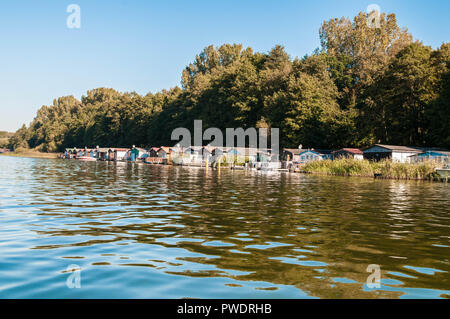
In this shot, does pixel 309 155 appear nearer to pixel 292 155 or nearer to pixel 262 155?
pixel 292 155

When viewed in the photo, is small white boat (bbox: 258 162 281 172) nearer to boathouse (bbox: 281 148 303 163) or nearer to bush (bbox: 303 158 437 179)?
boathouse (bbox: 281 148 303 163)

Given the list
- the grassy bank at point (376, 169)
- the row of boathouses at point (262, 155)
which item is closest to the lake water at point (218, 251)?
the grassy bank at point (376, 169)

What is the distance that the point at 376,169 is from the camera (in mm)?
50344

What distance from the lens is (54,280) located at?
6902mm

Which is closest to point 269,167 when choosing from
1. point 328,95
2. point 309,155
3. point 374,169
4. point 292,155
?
point 292,155

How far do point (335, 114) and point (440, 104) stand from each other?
21001 millimetres

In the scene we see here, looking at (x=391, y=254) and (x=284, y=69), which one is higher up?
(x=284, y=69)

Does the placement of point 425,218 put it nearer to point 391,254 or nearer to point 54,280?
point 391,254

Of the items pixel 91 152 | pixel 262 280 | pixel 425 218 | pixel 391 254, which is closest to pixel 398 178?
pixel 425 218

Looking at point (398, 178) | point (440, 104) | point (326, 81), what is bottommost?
point (398, 178)

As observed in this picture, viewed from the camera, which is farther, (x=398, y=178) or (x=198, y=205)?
(x=398, y=178)

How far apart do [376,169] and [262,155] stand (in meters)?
41.3

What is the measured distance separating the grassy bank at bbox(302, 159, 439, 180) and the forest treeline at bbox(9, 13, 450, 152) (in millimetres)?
22020
